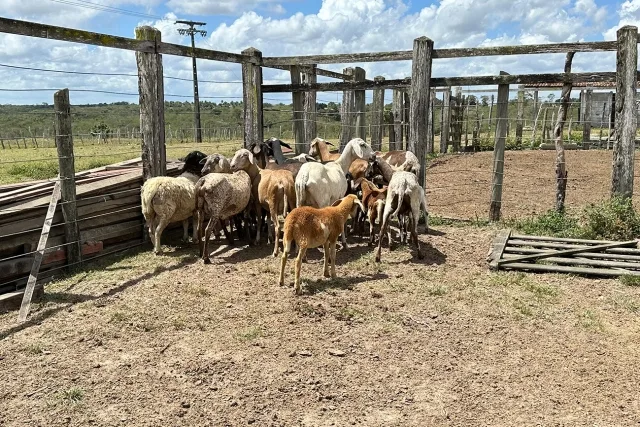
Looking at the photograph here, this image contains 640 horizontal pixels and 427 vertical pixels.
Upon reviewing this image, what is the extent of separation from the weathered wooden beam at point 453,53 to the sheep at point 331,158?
1.60 metres

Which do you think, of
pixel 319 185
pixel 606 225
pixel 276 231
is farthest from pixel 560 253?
pixel 276 231

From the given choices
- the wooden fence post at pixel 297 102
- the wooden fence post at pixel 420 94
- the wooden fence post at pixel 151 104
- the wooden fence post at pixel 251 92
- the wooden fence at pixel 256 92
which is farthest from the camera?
the wooden fence post at pixel 297 102

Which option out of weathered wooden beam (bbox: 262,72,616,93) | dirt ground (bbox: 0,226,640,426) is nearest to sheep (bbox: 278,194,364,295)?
dirt ground (bbox: 0,226,640,426)

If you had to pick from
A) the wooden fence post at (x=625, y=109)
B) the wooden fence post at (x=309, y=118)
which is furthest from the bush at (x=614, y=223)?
the wooden fence post at (x=309, y=118)

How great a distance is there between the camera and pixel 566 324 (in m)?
5.45

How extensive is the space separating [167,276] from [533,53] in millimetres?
6860

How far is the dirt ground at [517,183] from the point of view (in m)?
11.3

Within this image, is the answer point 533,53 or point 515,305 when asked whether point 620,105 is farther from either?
point 515,305

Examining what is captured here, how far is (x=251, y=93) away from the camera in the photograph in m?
10.7

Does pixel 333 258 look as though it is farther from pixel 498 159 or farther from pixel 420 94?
pixel 498 159

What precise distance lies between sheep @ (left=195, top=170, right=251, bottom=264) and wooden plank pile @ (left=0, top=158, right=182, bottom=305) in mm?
1194

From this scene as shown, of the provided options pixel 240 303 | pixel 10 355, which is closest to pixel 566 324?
pixel 240 303

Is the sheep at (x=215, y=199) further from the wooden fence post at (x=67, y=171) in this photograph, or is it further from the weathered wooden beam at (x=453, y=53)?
the weathered wooden beam at (x=453, y=53)

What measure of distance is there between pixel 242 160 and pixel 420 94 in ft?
10.9
